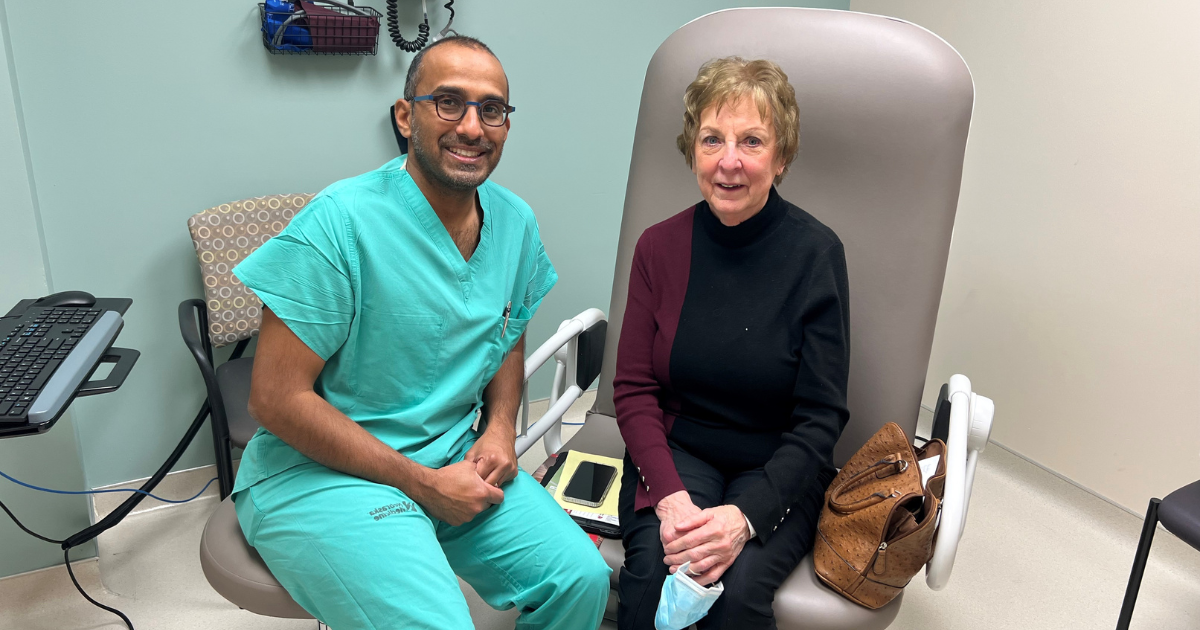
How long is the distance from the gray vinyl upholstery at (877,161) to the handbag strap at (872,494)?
0.24 meters

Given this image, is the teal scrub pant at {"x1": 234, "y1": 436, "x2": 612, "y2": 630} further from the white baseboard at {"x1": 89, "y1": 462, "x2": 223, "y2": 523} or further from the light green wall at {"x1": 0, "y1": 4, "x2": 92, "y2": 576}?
the white baseboard at {"x1": 89, "y1": 462, "x2": 223, "y2": 523}

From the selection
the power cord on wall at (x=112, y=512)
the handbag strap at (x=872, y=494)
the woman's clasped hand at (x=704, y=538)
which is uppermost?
the handbag strap at (x=872, y=494)

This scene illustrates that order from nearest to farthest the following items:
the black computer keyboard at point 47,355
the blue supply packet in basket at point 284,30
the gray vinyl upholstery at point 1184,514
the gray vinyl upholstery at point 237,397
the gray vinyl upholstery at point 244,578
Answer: the black computer keyboard at point 47,355 → the gray vinyl upholstery at point 244,578 → the gray vinyl upholstery at point 1184,514 → the gray vinyl upholstery at point 237,397 → the blue supply packet in basket at point 284,30

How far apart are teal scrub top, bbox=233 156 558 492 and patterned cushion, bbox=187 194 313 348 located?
78cm

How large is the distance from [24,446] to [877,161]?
184 centimetres

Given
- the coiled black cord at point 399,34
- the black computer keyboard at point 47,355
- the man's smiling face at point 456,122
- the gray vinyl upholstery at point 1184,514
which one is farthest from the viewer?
the coiled black cord at point 399,34

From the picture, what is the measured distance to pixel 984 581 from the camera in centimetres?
204

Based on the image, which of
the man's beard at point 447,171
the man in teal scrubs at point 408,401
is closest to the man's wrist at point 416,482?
the man in teal scrubs at point 408,401

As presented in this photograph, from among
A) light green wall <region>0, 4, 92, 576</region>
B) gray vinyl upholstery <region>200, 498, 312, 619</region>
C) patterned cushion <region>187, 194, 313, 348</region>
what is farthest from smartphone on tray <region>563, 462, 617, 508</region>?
light green wall <region>0, 4, 92, 576</region>

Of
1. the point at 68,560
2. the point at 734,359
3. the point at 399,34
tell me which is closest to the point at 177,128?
the point at 399,34

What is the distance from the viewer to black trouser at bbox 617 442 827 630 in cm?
123

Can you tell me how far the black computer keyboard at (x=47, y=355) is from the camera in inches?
42.5

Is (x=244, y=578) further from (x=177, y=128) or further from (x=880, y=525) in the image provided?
(x=177, y=128)

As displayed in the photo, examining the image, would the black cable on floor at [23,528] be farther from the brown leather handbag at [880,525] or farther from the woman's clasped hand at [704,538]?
the brown leather handbag at [880,525]
